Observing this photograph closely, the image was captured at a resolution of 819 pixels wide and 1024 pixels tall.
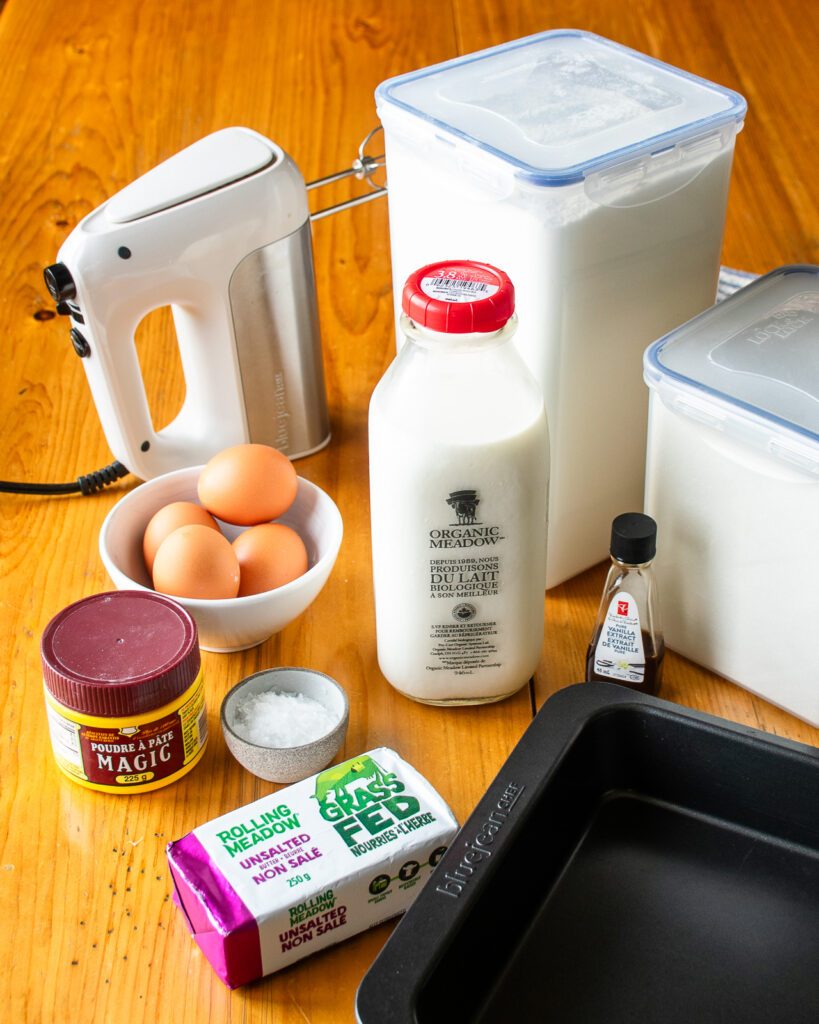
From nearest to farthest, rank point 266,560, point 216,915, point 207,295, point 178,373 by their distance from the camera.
A: point 216,915 → point 266,560 → point 207,295 → point 178,373

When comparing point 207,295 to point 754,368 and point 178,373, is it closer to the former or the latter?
point 178,373

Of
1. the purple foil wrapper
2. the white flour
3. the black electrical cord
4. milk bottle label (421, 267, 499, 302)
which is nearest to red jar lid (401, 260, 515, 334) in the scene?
milk bottle label (421, 267, 499, 302)

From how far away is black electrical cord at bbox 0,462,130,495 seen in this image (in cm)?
101

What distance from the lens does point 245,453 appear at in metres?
0.87

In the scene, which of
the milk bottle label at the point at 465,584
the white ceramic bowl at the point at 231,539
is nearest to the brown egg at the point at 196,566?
the white ceramic bowl at the point at 231,539

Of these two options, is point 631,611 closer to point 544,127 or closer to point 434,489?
point 434,489

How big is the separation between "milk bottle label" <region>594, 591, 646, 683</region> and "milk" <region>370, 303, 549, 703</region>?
4 centimetres

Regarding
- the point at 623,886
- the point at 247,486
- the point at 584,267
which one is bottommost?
the point at 623,886

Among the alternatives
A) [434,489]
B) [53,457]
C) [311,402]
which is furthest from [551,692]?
[53,457]

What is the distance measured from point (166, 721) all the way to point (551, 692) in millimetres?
260

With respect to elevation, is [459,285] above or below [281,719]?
above

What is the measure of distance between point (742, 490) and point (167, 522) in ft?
Result: 1.25

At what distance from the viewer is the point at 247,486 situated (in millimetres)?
860

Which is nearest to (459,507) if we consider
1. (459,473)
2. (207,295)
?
(459,473)
